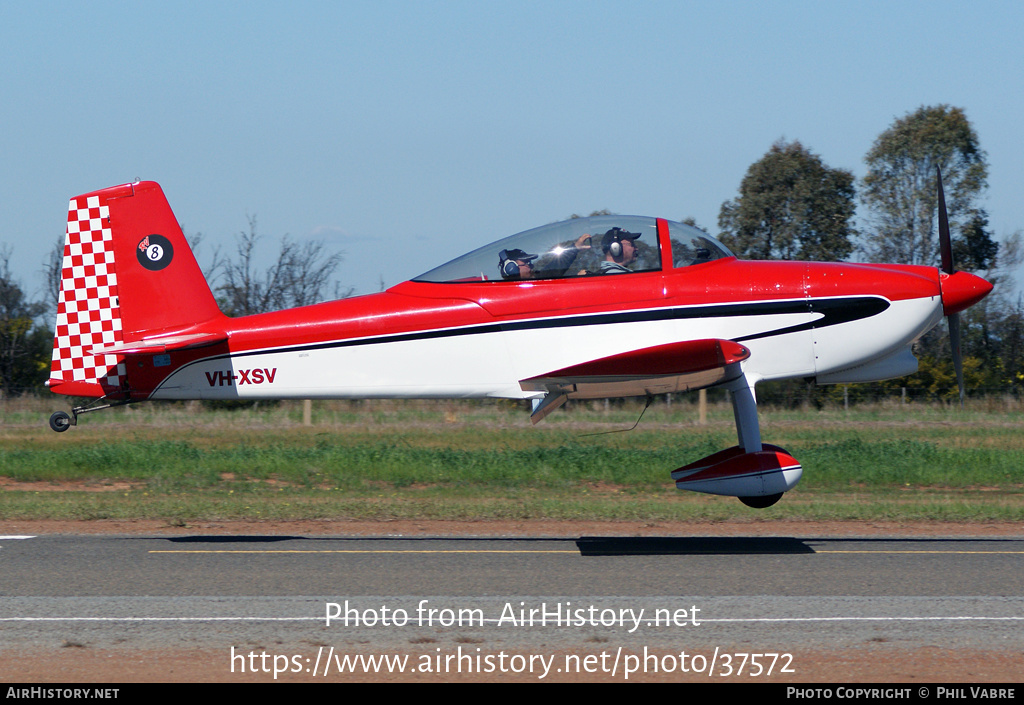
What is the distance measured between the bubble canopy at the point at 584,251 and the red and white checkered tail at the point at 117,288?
278 cm

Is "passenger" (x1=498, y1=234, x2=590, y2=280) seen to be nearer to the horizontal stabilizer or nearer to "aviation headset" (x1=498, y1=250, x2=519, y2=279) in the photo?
"aviation headset" (x1=498, y1=250, x2=519, y2=279)

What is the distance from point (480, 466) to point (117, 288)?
8.10 metres

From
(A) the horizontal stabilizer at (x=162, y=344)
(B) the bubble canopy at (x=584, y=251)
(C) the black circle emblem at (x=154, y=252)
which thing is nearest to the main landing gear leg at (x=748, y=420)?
(B) the bubble canopy at (x=584, y=251)

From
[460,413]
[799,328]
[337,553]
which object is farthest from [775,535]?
[460,413]

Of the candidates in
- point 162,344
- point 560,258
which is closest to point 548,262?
Answer: point 560,258

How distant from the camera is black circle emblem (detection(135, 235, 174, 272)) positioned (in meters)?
9.84

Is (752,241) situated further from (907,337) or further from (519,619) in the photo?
(519,619)

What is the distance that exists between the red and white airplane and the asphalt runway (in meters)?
1.25

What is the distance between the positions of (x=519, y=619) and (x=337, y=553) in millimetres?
3171

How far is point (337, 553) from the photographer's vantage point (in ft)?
29.5

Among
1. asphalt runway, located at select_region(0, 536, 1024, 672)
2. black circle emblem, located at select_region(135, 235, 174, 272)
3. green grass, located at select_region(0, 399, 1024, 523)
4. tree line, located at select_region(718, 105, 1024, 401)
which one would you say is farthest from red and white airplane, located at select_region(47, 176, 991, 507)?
tree line, located at select_region(718, 105, 1024, 401)

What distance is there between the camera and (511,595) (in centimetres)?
699

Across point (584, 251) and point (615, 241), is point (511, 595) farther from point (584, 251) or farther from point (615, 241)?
point (615, 241)

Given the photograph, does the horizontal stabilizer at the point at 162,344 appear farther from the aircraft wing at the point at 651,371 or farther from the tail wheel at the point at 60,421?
the aircraft wing at the point at 651,371
